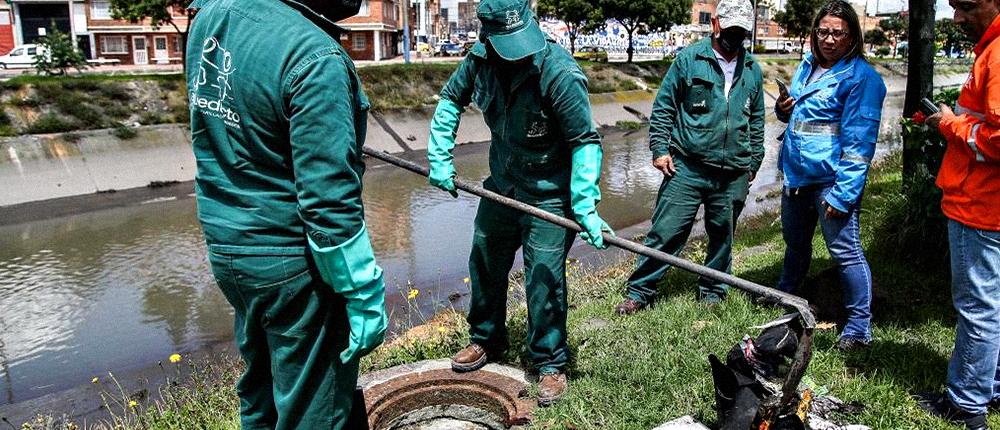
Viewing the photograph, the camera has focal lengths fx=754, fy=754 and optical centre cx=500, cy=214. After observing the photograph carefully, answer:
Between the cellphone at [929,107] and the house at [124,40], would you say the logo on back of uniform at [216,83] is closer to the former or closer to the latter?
the cellphone at [929,107]

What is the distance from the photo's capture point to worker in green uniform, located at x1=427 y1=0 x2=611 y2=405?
131 inches

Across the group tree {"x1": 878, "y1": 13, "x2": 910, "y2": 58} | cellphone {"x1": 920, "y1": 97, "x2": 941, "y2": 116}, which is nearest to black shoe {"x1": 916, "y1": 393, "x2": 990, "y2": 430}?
cellphone {"x1": 920, "y1": 97, "x2": 941, "y2": 116}

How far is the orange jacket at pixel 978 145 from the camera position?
2.70 meters

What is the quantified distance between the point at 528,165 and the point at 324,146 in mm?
1609

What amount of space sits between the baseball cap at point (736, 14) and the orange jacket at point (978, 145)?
5.09ft

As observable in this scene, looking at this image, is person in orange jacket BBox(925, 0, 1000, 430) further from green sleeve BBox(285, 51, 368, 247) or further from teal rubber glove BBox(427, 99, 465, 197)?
green sleeve BBox(285, 51, 368, 247)

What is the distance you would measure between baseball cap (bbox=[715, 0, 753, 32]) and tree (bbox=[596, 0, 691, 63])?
24.4 metres

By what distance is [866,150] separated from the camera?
12.2 feet

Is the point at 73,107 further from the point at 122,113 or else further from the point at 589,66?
the point at 589,66

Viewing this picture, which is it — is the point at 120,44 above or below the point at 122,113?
above

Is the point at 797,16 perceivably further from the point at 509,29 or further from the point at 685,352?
the point at 509,29

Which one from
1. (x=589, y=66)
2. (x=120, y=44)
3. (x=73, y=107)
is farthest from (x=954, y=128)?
(x=120, y=44)

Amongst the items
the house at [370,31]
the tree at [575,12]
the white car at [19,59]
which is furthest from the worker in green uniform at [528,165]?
the house at [370,31]

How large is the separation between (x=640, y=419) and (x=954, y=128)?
1692 mm
